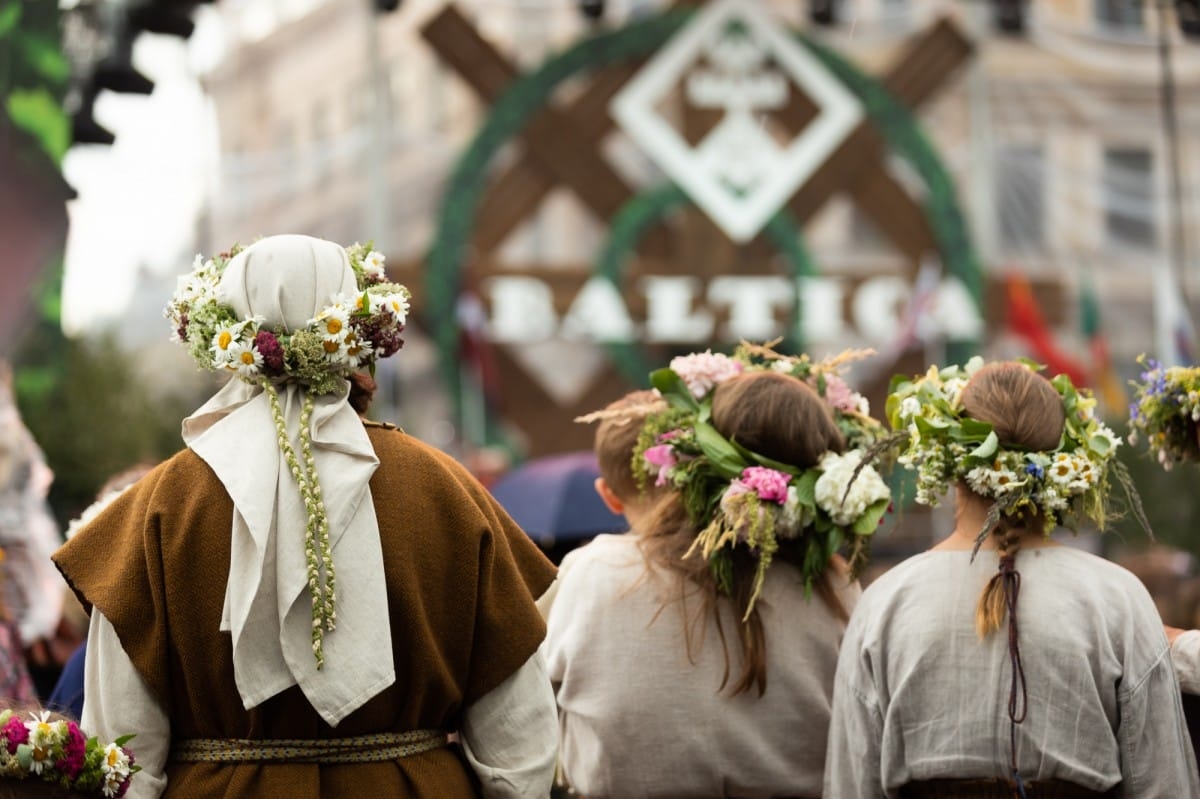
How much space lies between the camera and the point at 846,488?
3777 millimetres

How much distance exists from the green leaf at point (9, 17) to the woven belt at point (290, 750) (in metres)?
4.56

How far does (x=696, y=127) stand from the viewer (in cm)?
1250

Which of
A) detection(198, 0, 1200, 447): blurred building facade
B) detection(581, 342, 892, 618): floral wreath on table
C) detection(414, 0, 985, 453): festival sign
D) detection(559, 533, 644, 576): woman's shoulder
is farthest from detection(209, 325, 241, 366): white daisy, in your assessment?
detection(414, 0, 985, 453): festival sign

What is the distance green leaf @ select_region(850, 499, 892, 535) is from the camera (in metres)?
3.85

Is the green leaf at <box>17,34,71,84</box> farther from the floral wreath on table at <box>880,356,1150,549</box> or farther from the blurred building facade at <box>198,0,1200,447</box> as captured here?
the floral wreath on table at <box>880,356,1150,549</box>

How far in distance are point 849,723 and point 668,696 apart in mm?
443

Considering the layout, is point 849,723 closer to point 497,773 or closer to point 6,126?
point 497,773

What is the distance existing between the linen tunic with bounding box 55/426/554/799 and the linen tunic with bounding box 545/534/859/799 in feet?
2.61

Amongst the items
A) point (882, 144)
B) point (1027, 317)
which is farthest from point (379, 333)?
point (1027, 317)

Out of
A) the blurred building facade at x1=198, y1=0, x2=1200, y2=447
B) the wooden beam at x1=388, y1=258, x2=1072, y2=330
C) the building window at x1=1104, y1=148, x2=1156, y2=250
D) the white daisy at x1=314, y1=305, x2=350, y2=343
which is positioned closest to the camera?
the white daisy at x1=314, y1=305, x2=350, y2=343

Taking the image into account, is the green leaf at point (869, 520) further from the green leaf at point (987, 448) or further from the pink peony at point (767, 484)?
the green leaf at point (987, 448)

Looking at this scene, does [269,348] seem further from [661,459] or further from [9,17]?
[9,17]

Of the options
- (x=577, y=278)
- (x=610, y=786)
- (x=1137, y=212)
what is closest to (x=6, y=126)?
(x=610, y=786)

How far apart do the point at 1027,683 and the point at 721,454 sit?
82 centimetres
